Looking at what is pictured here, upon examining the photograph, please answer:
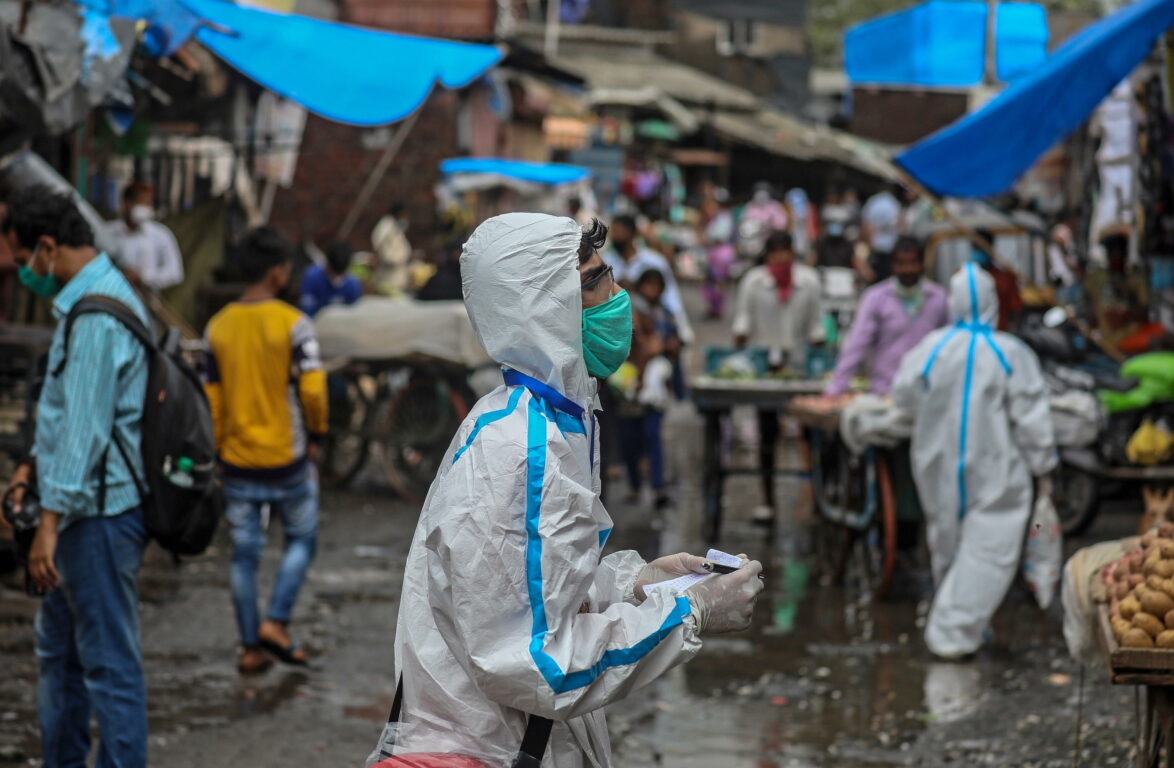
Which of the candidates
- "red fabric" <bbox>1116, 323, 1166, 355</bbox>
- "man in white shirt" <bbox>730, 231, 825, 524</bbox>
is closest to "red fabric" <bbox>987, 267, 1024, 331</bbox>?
"red fabric" <bbox>1116, 323, 1166, 355</bbox>

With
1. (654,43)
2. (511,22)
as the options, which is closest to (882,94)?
(654,43)

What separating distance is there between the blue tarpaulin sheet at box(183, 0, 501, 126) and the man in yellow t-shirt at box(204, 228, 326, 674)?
2.38 metres

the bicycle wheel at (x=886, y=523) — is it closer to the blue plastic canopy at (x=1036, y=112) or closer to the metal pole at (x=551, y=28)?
the blue plastic canopy at (x=1036, y=112)

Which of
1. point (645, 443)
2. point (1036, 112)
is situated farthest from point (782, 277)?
point (1036, 112)

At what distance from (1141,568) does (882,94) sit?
39156 mm

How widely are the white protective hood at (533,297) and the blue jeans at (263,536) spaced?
436 cm

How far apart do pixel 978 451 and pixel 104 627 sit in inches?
184

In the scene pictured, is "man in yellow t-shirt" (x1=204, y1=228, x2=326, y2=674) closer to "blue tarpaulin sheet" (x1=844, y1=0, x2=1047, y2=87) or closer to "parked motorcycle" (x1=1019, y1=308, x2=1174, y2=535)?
"parked motorcycle" (x1=1019, y1=308, x2=1174, y2=535)

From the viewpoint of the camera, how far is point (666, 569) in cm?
329

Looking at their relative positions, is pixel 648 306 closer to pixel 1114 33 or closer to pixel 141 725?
pixel 1114 33

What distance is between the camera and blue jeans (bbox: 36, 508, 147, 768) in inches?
190

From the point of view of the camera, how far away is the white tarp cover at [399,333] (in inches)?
477

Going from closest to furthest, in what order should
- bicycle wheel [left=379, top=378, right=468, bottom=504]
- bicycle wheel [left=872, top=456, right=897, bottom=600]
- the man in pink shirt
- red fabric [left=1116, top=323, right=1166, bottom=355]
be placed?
bicycle wheel [left=872, top=456, right=897, bottom=600] → the man in pink shirt → red fabric [left=1116, top=323, right=1166, bottom=355] → bicycle wheel [left=379, top=378, right=468, bottom=504]

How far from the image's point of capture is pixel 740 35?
163ft
